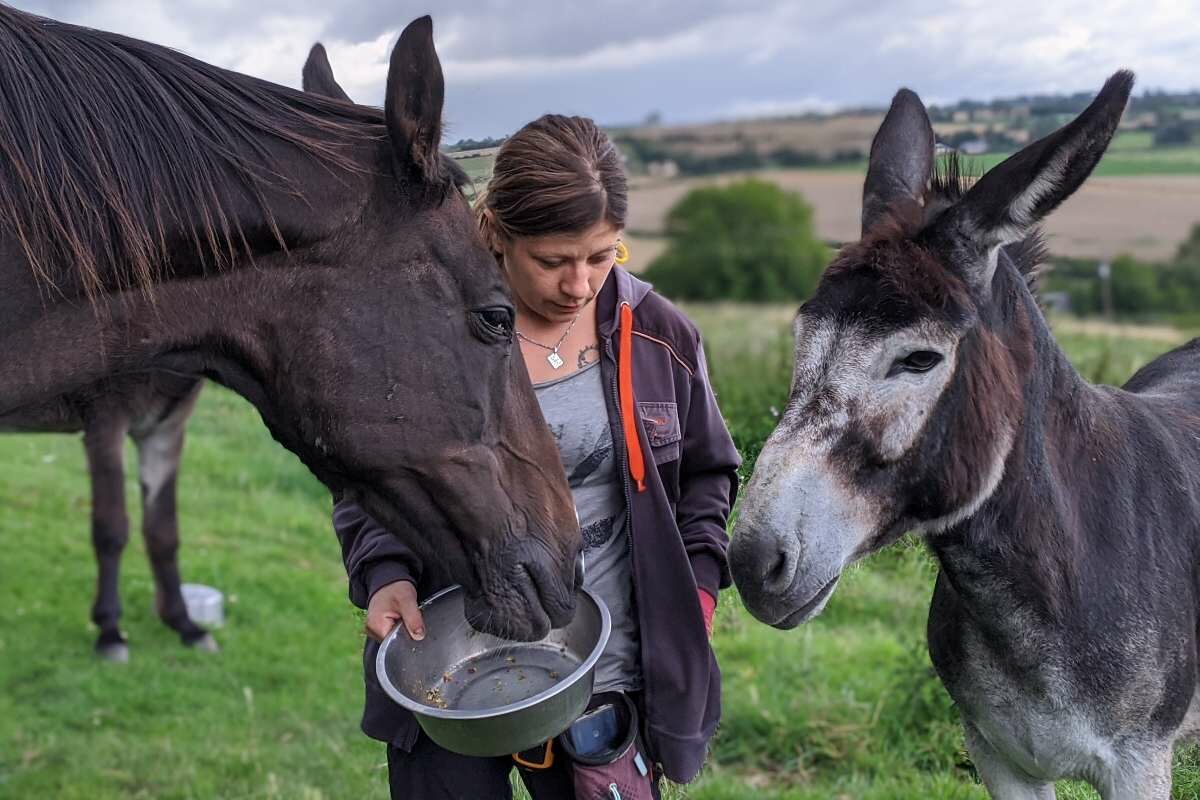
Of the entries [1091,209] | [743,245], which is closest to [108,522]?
[1091,209]

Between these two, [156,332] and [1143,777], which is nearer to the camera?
[156,332]

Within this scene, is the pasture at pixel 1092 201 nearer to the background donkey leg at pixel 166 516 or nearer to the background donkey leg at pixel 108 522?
the background donkey leg at pixel 166 516

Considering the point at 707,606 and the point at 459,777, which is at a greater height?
the point at 707,606

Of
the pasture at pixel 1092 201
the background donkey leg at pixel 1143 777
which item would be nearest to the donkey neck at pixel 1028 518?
the pasture at pixel 1092 201

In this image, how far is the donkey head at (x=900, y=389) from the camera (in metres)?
2.40

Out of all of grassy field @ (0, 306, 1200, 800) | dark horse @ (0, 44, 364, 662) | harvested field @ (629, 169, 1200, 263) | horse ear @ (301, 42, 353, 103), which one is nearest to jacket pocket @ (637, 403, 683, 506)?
grassy field @ (0, 306, 1200, 800)

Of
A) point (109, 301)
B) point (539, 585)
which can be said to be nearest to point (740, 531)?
point (539, 585)

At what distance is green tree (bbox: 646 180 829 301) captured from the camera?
21578 millimetres

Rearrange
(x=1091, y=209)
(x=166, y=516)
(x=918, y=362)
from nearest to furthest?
(x=918, y=362)
(x=166, y=516)
(x=1091, y=209)

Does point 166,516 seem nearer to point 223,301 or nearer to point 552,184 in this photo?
point 223,301

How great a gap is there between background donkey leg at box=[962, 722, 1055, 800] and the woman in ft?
2.77

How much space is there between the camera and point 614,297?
2.83m

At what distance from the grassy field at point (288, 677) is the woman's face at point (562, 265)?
4.15ft

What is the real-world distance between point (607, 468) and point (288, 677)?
4.14m
